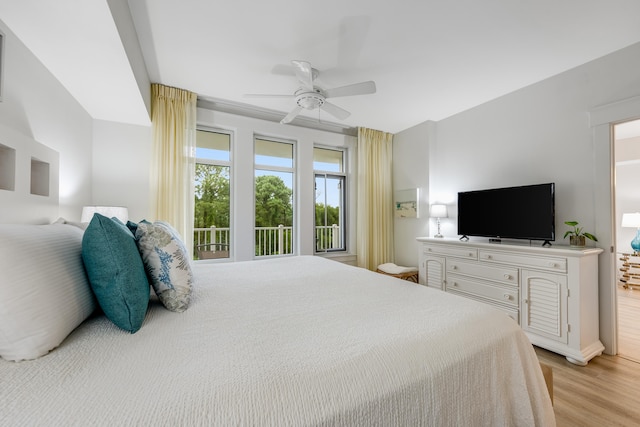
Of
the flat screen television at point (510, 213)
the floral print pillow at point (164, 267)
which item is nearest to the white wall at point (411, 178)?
the flat screen television at point (510, 213)

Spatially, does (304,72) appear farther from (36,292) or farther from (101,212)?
(36,292)

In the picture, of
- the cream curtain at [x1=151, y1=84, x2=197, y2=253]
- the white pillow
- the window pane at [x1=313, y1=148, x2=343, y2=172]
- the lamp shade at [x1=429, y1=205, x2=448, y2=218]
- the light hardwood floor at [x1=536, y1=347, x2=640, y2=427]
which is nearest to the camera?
the white pillow

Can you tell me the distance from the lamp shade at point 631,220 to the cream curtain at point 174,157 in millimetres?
6710

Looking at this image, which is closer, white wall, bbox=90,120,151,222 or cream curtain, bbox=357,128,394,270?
white wall, bbox=90,120,151,222

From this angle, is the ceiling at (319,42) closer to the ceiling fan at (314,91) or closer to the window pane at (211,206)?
the ceiling fan at (314,91)

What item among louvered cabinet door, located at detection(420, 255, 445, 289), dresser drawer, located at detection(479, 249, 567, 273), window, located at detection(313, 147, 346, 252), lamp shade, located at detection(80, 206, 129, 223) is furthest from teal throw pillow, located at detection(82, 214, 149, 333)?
window, located at detection(313, 147, 346, 252)

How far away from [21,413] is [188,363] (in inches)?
12.7

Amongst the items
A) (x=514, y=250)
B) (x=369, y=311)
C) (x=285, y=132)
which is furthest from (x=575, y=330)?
(x=285, y=132)

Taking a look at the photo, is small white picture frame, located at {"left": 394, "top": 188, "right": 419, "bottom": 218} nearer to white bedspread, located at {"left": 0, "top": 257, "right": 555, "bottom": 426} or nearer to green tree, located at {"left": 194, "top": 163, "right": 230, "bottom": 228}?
green tree, located at {"left": 194, "top": 163, "right": 230, "bottom": 228}

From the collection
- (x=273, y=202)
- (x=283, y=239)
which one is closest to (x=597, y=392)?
(x=283, y=239)

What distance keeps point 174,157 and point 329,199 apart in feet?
7.67

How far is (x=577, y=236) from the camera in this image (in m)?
2.44

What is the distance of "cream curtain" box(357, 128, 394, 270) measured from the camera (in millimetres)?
4312

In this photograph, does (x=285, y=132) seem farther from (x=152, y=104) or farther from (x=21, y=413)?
(x=21, y=413)
